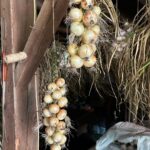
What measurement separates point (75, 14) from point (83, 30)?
5 centimetres

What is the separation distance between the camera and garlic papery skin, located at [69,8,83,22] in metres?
1.09

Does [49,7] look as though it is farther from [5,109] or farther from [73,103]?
[73,103]

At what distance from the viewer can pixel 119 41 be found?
146cm

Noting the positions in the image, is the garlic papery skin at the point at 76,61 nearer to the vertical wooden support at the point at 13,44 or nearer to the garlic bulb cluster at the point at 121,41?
the vertical wooden support at the point at 13,44

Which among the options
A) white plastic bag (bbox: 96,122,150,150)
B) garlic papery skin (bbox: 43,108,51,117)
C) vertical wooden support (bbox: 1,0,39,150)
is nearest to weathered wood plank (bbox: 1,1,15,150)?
vertical wooden support (bbox: 1,0,39,150)

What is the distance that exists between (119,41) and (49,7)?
16.1 inches

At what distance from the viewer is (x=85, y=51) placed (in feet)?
3.62

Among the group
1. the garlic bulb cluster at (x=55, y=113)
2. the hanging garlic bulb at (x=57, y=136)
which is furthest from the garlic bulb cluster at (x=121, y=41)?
the hanging garlic bulb at (x=57, y=136)

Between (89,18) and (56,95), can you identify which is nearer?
(89,18)

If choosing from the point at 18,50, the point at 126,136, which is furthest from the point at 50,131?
the point at 126,136

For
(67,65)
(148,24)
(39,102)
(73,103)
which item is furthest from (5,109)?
(73,103)

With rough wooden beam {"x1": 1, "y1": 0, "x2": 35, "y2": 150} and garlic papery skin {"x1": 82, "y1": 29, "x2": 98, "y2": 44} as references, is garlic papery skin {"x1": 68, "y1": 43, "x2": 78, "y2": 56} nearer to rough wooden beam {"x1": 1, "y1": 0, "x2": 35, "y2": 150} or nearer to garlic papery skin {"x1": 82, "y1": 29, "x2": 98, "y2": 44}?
garlic papery skin {"x1": 82, "y1": 29, "x2": 98, "y2": 44}

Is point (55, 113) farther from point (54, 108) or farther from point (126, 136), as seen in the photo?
point (126, 136)

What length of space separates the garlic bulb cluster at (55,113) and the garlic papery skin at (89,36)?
8.9 inches
